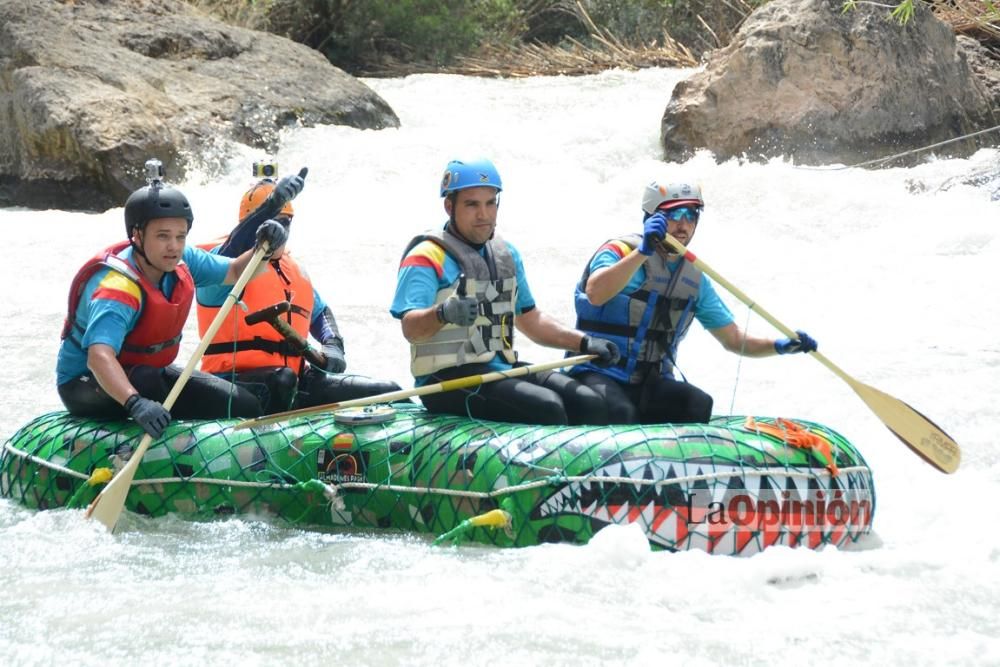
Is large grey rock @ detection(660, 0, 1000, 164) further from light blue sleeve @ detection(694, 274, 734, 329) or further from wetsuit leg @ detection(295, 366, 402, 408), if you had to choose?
wetsuit leg @ detection(295, 366, 402, 408)

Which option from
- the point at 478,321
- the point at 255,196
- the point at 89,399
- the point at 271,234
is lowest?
the point at 89,399

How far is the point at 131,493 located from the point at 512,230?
6077mm

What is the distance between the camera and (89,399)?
5168mm

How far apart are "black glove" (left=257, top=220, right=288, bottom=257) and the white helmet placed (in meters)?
1.27

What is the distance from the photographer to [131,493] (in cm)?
505

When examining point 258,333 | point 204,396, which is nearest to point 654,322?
point 258,333

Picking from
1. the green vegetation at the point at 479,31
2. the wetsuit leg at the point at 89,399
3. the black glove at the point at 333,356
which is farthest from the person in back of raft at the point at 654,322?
the green vegetation at the point at 479,31

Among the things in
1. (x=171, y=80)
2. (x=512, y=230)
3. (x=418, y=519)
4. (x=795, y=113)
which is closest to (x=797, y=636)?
(x=418, y=519)

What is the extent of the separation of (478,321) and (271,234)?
83cm

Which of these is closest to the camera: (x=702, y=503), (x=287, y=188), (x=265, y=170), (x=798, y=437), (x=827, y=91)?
(x=702, y=503)

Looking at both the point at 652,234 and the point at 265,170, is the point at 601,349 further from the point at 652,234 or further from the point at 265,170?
the point at 265,170

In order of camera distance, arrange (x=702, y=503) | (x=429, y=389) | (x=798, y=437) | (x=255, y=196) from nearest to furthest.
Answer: (x=702, y=503) → (x=798, y=437) → (x=429, y=389) → (x=255, y=196)

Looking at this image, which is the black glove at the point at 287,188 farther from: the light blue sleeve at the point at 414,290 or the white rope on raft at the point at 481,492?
the white rope on raft at the point at 481,492

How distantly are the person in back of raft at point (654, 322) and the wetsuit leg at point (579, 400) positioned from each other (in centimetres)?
4
